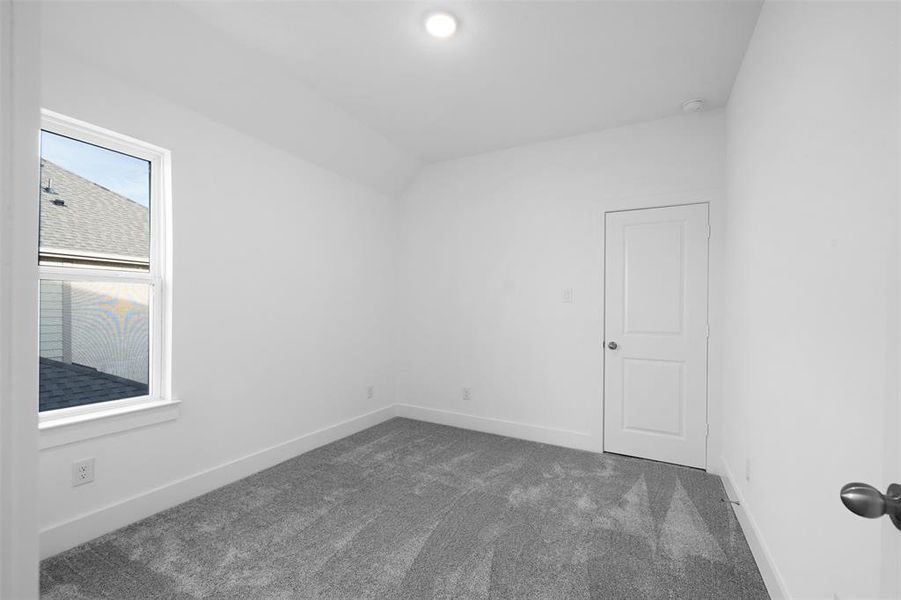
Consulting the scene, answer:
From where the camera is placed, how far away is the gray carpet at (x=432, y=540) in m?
1.83

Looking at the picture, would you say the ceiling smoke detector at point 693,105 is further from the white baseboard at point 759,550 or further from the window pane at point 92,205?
the window pane at point 92,205

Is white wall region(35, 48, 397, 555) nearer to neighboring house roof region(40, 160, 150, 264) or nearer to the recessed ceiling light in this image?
neighboring house roof region(40, 160, 150, 264)

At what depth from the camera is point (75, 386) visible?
2221 mm

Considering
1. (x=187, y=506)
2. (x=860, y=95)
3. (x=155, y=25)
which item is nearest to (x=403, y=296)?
(x=187, y=506)

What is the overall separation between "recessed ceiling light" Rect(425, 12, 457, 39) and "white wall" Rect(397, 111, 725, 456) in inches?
68.5

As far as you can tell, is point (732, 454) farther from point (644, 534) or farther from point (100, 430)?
point (100, 430)

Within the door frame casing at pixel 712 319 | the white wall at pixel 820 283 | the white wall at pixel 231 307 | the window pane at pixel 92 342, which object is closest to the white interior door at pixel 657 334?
the door frame casing at pixel 712 319

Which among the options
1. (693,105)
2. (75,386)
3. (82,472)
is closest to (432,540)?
(82,472)

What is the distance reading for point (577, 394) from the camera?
11.8 ft

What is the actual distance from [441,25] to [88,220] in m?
2.15

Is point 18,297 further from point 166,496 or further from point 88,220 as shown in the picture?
point 166,496

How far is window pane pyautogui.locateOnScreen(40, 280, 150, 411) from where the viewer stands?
213 cm

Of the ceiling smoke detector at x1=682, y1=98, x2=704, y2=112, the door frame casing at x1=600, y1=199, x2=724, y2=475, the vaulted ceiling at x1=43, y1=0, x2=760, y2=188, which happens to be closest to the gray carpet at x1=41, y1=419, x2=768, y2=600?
the door frame casing at x1=600, y1=199, x2=724, y2=475

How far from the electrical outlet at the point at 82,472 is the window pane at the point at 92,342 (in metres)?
0.31
